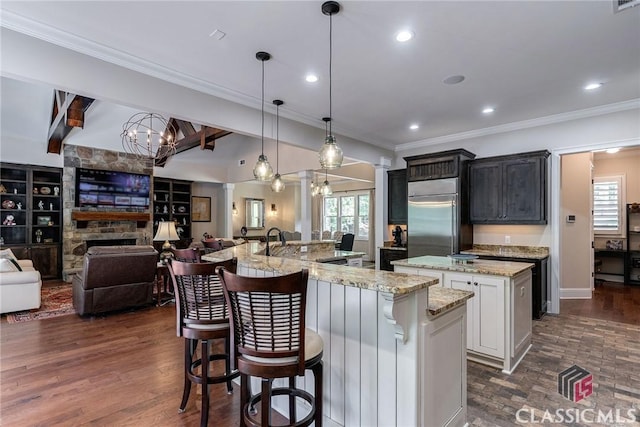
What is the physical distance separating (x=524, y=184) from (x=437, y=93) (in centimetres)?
210

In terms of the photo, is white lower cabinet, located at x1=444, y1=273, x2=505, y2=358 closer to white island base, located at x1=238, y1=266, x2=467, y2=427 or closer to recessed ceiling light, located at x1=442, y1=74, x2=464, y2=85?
white island base, located at x1=238, y1=266, x2=467, y2=427

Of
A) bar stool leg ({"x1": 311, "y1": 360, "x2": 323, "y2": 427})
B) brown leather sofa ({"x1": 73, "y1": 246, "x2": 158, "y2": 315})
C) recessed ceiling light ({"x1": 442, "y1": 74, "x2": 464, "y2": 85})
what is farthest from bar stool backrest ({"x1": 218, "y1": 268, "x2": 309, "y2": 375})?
brown leather sofa ({"x1": 73, "y1": 246, "x2": 158, "y2": 315})

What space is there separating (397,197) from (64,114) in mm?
6125

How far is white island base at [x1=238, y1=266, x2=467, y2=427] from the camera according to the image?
165 centimetres

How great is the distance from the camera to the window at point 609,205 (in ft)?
21.5

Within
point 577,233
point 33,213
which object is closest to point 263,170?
point 577,233

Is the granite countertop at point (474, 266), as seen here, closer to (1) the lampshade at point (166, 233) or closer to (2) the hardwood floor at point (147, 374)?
(2) the hardwood floor at point (147, 374)

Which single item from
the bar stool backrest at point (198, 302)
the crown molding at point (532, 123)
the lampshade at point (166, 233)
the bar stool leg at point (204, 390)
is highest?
the crown molding at point (532, 123)

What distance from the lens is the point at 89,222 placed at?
7465 millimetres

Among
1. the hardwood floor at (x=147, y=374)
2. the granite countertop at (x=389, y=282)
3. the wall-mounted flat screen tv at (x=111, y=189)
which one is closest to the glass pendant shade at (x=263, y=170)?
the granite countertop at (x=389, y=282)

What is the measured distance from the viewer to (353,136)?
18.2ft

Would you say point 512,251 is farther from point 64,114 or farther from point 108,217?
point 108,217

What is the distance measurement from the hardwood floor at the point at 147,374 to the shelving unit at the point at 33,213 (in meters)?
3.61

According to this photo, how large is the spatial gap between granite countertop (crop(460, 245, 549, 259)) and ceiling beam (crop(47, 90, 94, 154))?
6556 millimetres
